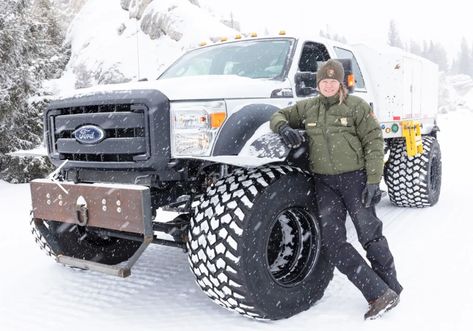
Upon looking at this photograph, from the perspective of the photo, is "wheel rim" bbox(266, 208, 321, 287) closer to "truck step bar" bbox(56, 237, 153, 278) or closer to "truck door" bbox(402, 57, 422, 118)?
"truck step bar" bbox(56, 237, 153, 278)

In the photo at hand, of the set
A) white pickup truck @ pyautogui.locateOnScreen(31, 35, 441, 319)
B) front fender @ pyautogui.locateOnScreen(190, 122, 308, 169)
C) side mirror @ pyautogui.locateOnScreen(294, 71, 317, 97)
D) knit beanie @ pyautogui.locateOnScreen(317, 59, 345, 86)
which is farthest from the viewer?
side mirror @ pyautogui.locateOnScreen(294, 71, 317, 97)

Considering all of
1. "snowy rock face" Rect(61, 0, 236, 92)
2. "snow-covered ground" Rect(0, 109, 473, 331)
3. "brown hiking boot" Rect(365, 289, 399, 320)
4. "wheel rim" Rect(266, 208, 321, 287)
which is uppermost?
"snowy rock face" Rect(61, 0, 236, 92)

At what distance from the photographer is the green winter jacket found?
3.41 meters

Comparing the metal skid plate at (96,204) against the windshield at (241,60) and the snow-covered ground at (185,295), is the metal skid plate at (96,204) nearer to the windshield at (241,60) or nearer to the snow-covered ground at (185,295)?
the snow-covered ground at (185,295)

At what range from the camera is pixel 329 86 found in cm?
345

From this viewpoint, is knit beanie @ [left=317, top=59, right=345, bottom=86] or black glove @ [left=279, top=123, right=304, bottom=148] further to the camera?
knit beanie @ [left=317, top=59, right=345, bottom=86]

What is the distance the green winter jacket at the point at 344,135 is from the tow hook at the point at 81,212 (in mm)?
1432

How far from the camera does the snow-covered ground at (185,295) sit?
336 cm

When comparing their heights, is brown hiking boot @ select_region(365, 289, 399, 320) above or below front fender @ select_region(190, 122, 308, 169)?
below

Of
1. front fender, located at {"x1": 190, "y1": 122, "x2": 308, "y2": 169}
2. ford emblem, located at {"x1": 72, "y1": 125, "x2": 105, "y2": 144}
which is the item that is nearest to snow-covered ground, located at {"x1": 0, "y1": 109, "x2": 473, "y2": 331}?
front fender, located at {"x1": 190, "y1": 122, "x2": 308, "y2": 169}

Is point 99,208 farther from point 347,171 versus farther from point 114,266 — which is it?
point 347,171

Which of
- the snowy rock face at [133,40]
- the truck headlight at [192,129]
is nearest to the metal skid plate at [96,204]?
the truck headlight at [192,129]

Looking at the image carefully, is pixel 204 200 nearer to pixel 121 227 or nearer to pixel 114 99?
pixel 121 227

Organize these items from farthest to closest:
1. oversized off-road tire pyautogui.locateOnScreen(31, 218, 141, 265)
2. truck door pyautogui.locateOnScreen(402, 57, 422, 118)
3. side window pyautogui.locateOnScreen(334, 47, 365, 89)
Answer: truck door pyautogui.locateOnScreen(402, 57, 422, 118)
side window pyautogui.locateOnScreen(334, 47, 365, 89)
oversized off-road tire pyautogui.locateOnScreen(31, 218, 141, 265)
